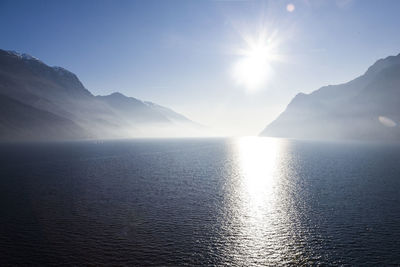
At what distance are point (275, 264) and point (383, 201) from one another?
144 feet

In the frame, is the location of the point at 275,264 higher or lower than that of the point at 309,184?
lower

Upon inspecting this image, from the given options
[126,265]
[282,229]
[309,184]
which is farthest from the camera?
[309,184]

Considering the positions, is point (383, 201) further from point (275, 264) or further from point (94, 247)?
point (94, 247)

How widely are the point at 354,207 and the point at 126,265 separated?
51983mm

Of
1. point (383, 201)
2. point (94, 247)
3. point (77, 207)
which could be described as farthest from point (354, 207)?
point (77, 207)

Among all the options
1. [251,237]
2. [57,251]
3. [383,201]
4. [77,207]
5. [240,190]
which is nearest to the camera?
[57,251]

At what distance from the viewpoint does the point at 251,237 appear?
39.6m

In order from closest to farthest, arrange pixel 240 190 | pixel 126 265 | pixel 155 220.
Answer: pixel 126 265 < pixel 155 220 < pixel 240 190

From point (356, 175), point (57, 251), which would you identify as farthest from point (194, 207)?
point (356, 175)

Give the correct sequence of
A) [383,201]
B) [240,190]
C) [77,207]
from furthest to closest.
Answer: [240,190], [383,201], [77,207]

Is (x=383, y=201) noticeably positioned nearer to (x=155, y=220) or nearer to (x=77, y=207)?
(x=155, y=220)

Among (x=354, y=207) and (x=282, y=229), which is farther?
(x=354, y=207)

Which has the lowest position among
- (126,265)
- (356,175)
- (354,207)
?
(126,265)

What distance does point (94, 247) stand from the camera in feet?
116
